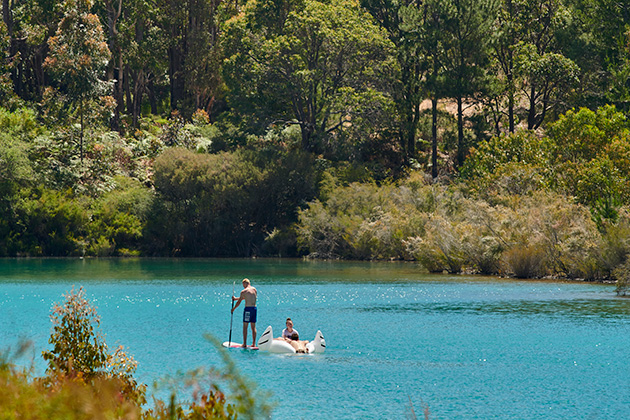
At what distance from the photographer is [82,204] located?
60812 millimetres

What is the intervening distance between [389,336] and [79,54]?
46.5m

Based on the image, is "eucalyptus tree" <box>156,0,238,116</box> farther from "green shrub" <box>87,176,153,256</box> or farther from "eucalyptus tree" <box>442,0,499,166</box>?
"eucalyptus tree" <box>442,0,499,166</box>

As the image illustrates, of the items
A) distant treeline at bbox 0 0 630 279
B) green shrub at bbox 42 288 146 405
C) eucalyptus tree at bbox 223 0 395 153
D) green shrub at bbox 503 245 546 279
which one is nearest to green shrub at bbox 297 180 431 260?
distant treeline at bbox 0 0 630 279

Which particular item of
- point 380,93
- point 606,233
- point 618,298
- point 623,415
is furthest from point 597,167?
point 623,415

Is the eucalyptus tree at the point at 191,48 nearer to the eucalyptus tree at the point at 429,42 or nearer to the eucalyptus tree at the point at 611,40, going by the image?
the eucalyptus tree at the point at 429,42

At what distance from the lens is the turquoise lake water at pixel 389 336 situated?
14.8 metres

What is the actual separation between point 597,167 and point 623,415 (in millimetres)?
32879

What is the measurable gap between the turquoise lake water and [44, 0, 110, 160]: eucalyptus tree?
22.7 metres

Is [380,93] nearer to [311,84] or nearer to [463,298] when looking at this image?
[311,84]

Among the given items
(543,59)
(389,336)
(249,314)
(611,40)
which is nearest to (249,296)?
(249,314)

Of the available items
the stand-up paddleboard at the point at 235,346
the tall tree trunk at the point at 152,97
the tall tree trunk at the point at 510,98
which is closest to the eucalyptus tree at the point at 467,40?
the tall tree trunk at the point at 510,98

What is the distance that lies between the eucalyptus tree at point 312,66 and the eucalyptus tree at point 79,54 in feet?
32.0

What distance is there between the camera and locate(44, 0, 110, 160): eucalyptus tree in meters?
61.2

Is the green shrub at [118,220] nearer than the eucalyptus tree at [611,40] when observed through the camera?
No
